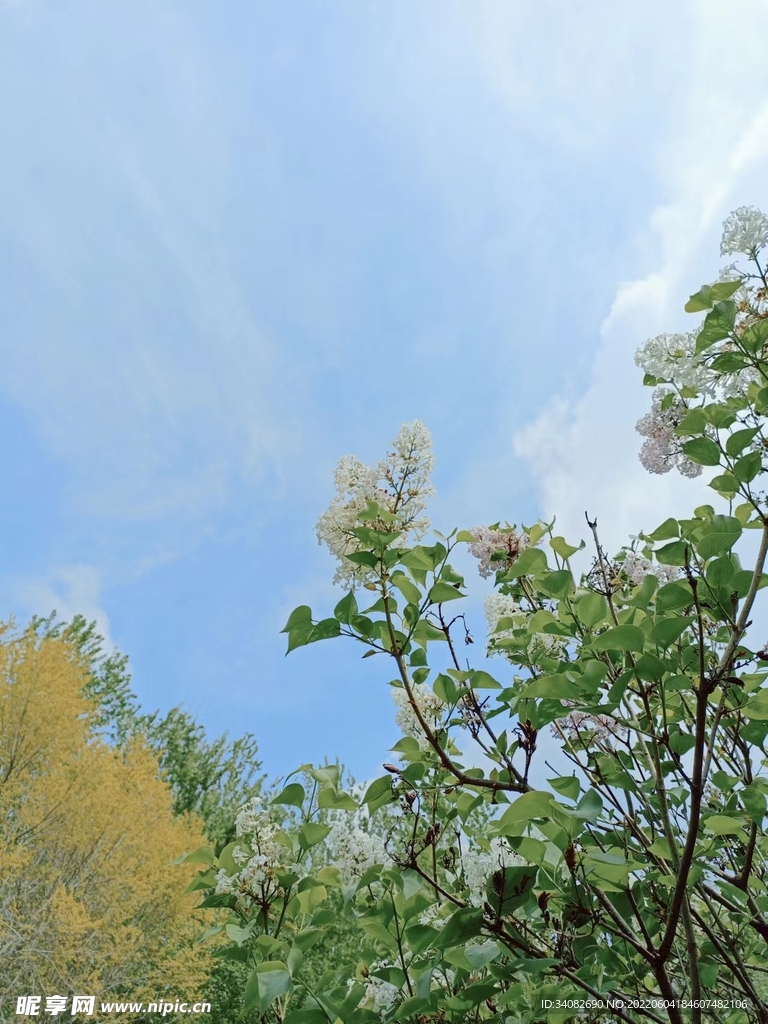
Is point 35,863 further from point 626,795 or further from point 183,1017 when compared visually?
point 626,795

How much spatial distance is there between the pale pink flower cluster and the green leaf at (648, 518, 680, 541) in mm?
552

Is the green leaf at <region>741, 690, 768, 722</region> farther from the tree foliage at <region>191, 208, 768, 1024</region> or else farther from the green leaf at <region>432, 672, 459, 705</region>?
the green leaf at <region>432, 672, 459, 705</region>

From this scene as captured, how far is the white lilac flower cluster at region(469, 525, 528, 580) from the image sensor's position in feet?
7.35

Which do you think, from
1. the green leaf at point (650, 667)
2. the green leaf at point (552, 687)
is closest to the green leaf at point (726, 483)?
the green leaf at point (650, 667)

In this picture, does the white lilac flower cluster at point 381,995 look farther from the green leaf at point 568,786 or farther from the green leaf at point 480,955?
the green leaf at point 568,786

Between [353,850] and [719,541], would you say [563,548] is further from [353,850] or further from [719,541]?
[353,850]

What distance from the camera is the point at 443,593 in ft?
4.91

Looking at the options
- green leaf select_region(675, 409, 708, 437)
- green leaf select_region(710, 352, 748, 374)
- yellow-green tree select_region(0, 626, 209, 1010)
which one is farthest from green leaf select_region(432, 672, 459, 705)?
yellow-green tree select_region(0, 626, 209, 1010)

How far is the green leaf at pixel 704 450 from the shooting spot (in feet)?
4.81

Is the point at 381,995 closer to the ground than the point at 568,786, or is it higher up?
closer to the ground

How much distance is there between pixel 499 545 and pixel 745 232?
1.12m

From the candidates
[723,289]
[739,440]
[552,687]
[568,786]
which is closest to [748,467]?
[739,440]

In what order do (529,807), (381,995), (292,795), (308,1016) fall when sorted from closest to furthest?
(529,807)
(308,1016)
(292,795)
(381,995)

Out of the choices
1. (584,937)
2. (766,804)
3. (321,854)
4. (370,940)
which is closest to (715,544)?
(766,804)
